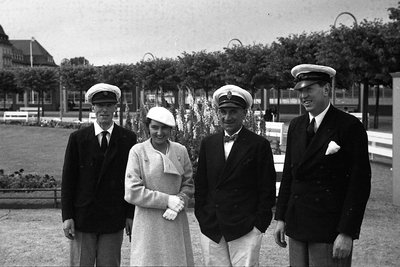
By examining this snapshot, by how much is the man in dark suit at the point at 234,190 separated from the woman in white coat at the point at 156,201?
20cm

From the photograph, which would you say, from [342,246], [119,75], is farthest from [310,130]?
[119,75]

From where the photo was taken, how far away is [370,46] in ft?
75.9

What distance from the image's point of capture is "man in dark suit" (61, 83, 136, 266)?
424 centimetres

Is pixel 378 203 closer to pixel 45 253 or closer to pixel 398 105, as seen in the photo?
pixel 398 105

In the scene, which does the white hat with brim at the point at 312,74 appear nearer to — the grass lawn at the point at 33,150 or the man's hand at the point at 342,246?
the man's hand at the point at 342,246

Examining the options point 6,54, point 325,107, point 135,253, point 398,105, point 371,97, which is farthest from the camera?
point 6,54

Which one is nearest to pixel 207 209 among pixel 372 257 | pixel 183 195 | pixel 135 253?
pixel 183 195

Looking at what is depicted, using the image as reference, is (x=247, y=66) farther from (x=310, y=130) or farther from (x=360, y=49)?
(x=310, y=130)

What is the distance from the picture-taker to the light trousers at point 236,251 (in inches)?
152

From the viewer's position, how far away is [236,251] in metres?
3.90

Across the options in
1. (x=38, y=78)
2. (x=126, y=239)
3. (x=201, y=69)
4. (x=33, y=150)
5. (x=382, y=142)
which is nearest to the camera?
(x=126, y=239)

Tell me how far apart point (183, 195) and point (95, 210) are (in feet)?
2.37

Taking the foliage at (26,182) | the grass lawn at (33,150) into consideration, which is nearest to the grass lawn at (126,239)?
the foliage at (26,182)

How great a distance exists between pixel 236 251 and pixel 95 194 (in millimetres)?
1176
